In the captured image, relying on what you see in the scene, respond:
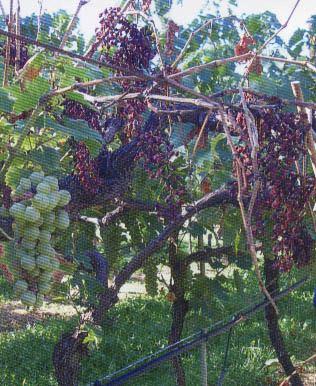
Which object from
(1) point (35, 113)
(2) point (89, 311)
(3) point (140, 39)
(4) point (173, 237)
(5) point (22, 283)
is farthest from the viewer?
(4) point (173, 237)

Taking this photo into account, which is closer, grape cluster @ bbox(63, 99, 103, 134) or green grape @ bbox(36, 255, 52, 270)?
green grape @ bbox(36, 255, 52, 270)

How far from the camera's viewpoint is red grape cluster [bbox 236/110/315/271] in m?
1.18

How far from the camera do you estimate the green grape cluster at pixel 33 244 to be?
3.51 feet

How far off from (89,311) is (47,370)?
1.97 meters

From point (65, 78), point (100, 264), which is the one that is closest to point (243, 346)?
point (100, 264)

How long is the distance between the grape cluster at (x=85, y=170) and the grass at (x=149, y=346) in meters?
1.36

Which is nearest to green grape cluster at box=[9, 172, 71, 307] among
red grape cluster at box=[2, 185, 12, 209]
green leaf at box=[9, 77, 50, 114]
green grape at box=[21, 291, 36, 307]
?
green grape at box=[21, 291, 36, 307]

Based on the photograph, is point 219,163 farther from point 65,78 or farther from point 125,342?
point 125,342

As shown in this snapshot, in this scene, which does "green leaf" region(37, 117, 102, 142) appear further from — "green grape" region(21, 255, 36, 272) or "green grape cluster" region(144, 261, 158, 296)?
"green grape cluster" region(144, 261, 158, 296)

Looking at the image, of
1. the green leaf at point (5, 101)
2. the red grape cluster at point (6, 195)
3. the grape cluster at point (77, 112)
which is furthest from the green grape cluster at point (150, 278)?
the green leaf at point (5, 101)

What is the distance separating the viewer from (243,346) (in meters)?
4.05

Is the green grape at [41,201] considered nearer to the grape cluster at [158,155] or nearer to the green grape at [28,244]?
the green grape at [28,244]

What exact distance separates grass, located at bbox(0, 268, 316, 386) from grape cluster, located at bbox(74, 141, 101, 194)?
1.36m

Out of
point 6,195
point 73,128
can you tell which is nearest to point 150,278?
point 6,195
